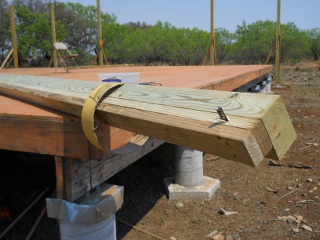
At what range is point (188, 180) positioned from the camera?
3879mm

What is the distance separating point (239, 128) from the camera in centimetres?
86

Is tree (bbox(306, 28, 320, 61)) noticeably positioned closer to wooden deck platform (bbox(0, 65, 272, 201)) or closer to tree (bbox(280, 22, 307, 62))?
tree (bbox(280, 22, 307, 62))

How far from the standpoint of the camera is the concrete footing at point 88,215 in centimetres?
162

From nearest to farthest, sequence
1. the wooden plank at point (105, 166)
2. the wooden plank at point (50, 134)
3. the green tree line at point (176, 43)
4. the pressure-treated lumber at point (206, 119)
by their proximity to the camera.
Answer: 1. the pressure-treated lumber at point (206, 119)
2. the wooden plank at point (50, 134)
3. the wooden plank at point (105, 166)
4. the green tree line at point (176, 43)

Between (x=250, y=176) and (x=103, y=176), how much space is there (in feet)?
9.96

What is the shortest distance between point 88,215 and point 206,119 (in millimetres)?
936

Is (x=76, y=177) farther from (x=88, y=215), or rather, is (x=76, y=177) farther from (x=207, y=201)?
(x=207, y=201)

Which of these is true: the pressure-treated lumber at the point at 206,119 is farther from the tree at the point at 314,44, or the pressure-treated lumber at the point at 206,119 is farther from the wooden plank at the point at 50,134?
the tree at the point at 314,44

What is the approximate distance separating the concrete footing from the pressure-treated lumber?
521 millimetres

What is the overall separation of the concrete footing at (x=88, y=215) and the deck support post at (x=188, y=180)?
2.06 m

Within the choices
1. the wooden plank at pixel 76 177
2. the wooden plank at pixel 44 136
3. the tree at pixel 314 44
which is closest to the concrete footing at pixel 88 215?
the wooden plank at pixel 76 177

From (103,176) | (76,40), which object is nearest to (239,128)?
(103,176)

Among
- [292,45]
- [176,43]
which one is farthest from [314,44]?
[176,43]

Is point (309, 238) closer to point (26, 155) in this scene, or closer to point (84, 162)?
point (84, 162)
